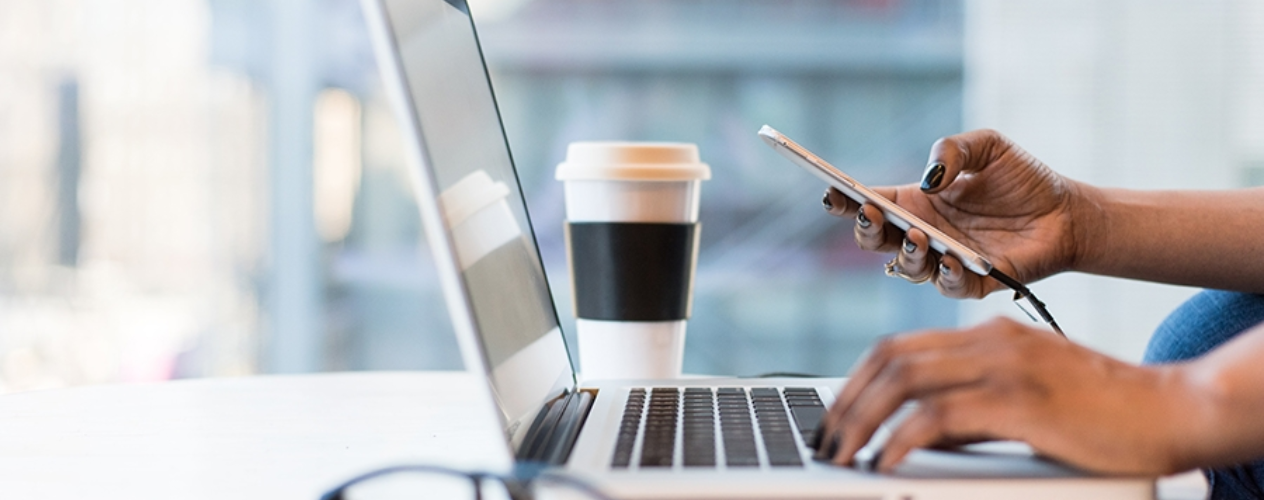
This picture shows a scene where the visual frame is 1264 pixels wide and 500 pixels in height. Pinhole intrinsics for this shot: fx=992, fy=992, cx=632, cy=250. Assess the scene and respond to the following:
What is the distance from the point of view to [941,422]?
0.35m

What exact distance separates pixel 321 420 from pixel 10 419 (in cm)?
21

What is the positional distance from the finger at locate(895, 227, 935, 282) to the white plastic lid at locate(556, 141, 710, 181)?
0.53ft

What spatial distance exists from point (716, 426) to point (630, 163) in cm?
34

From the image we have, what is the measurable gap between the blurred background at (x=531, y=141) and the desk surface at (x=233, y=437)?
1.56 m

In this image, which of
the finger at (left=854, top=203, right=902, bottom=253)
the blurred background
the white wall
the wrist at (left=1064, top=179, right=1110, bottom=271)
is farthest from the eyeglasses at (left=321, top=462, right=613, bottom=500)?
the white wall

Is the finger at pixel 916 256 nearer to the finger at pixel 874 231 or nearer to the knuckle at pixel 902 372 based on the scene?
the finger at pixel 874 231

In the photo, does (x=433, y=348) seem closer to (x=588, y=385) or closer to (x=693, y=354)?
(x=693, y=354)

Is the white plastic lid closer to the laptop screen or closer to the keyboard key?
the laptop screen

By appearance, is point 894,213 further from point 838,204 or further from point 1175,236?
point 1175,236

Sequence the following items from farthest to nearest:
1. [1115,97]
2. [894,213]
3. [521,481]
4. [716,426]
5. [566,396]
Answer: [1115,97] → [894,213] → [566,396] → [716,426] → [521,481]

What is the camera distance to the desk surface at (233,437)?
50 cm

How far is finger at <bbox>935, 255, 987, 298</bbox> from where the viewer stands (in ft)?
2.43

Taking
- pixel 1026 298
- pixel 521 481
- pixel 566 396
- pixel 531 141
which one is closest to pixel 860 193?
pixel 1026 298

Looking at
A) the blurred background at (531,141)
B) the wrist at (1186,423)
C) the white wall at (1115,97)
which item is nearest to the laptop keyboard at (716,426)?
the wrist at (1186,423)
